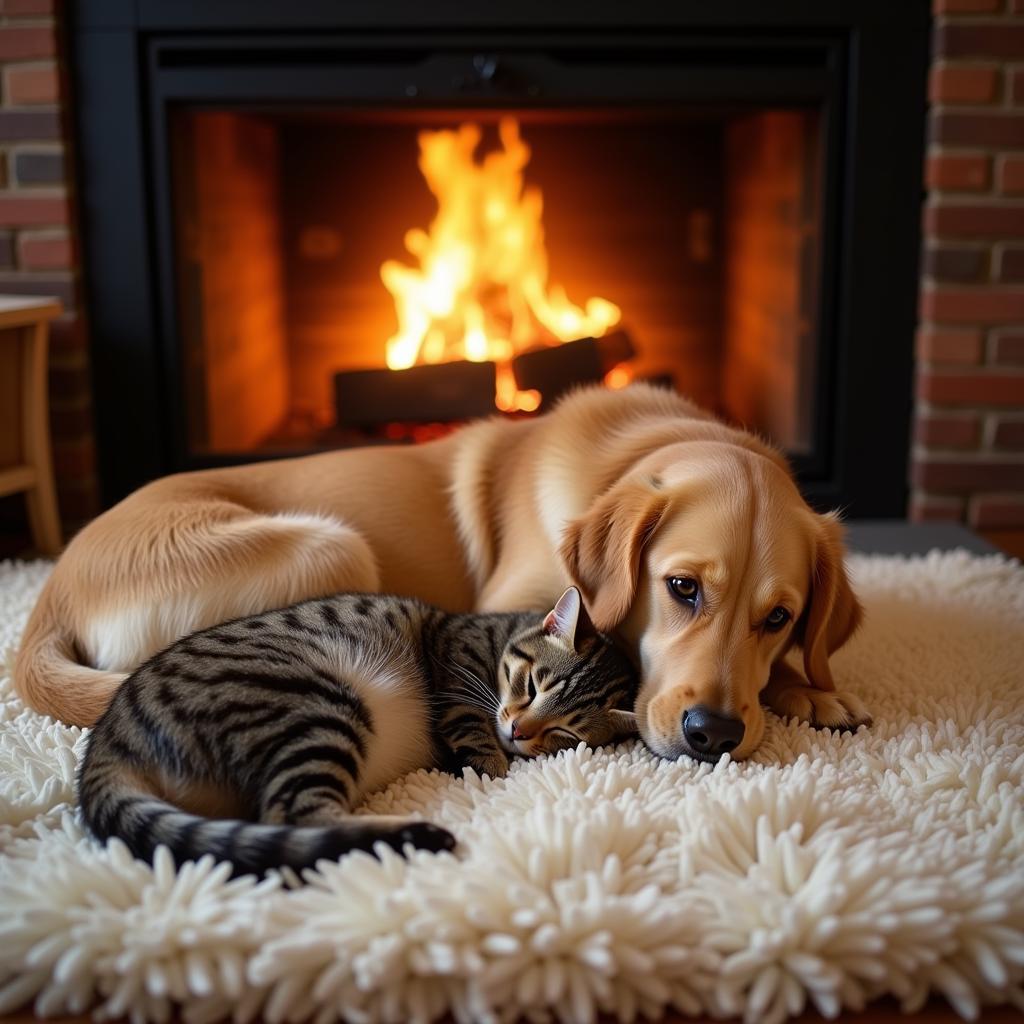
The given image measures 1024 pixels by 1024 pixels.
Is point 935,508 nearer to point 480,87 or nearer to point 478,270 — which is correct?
point 478,270

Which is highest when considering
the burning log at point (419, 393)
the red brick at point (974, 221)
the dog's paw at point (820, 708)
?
the red brick at point (974, 221)

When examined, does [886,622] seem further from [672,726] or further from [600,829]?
[600,829]

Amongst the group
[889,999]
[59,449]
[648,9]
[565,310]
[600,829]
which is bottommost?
[889,999]

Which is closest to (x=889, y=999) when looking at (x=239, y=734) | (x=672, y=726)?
(x=672, y=726)

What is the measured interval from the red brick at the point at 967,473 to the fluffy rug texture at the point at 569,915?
1.80 metres

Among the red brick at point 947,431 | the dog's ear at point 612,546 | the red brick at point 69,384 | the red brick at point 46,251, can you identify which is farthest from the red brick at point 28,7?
the red brick at point 947,431

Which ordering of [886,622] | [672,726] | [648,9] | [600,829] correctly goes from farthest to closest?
[648,9], [886,622], [672,726], [600,829]

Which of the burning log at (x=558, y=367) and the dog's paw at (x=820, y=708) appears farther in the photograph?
the burning log at (x=558, y=367)

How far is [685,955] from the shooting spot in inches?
48.2

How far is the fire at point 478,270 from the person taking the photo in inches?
142

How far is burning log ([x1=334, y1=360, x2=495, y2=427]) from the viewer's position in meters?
3.39

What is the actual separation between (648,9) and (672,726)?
206 centimetres

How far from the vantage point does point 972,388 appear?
3.17 metres

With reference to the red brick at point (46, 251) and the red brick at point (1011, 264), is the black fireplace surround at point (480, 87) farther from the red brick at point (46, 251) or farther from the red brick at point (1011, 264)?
the red brick at point (1011, 264)
